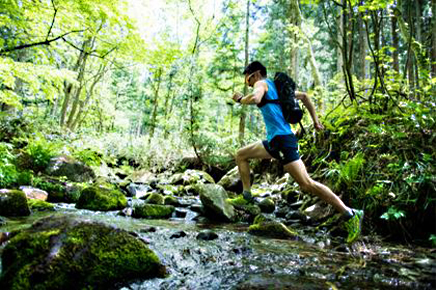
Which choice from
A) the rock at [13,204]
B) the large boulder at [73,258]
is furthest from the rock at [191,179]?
the large boulder at [73,258]

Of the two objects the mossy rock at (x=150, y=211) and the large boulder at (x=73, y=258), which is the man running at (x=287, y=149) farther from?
the mossy rock at (x=150, y=211)

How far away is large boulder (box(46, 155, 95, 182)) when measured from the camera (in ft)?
27.3

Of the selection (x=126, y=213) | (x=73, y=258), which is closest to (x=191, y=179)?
(x=126, y=213)

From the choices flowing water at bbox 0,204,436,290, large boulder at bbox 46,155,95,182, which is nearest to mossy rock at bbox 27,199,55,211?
flowing water at bbox 0,204,436,290

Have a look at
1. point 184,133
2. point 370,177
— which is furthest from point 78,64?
point 370,177

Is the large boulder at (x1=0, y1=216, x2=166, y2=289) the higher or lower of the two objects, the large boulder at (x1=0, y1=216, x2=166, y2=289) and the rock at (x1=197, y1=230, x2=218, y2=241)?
the higher

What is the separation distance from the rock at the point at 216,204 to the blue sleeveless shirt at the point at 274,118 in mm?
2374

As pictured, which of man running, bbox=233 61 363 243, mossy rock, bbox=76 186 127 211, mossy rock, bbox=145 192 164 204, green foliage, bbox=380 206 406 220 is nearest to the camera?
green foliage, bbox=380 206 406 220

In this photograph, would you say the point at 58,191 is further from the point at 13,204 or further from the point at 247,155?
the point at 247,155

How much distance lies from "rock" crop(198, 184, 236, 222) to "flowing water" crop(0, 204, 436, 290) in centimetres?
153

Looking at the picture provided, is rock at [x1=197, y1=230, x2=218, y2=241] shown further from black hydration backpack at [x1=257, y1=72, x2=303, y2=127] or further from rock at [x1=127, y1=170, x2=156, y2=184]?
rock at [x1=127, y1=170, x2=156, y2=184]

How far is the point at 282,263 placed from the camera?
287 cm

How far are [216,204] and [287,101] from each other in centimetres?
285

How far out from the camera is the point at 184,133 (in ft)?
50.5
